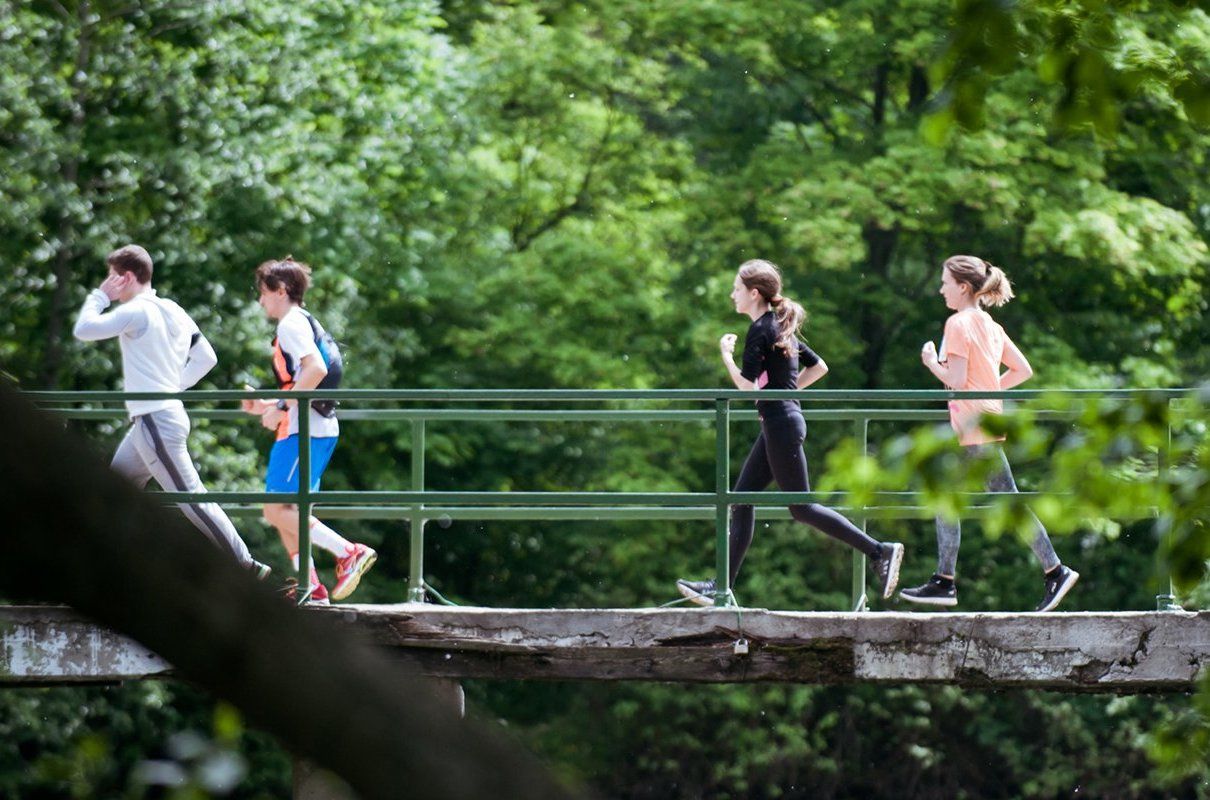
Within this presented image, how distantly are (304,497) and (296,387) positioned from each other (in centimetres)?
71

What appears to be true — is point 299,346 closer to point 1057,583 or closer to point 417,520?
point 417,520

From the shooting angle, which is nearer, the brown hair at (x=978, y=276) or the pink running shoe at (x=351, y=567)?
the brown hair at (x=978, y=276)

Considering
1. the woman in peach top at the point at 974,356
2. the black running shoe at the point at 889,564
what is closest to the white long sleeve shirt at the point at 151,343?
the black running shoe at the point at 889,564

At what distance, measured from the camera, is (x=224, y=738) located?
7.78 ft

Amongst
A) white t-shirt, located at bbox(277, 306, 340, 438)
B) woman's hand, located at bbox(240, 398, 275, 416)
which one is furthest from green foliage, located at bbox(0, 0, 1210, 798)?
white t-shirt, located at bbox(277, 306, 340, 438)

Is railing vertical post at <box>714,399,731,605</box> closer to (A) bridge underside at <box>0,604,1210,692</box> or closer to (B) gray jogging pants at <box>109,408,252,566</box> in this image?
(A) bridge underside at <box>0,604,1210,692</box>

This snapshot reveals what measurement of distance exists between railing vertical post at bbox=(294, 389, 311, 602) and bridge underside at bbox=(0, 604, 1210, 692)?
0.25m

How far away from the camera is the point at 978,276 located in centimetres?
757

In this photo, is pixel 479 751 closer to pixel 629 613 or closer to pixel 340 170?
pixel 629 613

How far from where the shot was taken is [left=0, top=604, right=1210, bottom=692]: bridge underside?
23.3 ft

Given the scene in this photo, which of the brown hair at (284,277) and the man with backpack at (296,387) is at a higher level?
the brown hair at (284,277)

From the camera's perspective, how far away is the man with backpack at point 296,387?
7.67 meters

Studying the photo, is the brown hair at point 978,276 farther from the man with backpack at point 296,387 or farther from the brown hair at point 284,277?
the brown hair at point 284,277

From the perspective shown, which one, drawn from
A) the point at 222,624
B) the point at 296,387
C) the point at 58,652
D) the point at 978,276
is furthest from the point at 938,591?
the point at 222,624
